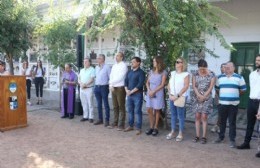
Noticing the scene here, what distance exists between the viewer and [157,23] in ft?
27.0

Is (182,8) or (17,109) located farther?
(17,109)

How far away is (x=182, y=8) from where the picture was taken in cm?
773

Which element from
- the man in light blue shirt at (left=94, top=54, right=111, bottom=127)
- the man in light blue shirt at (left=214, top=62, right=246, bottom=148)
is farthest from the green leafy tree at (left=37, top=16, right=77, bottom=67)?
the man in light blue shirt at (left=214, top=62, right=246, bottom=148)

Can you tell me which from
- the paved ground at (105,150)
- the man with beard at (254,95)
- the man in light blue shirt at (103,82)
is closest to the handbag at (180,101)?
the paved ground at (105,150)

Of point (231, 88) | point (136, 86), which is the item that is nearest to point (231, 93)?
point (231, 88)

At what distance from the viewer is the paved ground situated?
5887 mm

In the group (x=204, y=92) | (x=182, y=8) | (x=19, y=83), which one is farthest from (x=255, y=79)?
(x=19, y=83)

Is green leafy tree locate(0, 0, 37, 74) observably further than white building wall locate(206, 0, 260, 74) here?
Yes

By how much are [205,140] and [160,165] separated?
74.8 inches

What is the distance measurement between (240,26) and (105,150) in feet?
24.1

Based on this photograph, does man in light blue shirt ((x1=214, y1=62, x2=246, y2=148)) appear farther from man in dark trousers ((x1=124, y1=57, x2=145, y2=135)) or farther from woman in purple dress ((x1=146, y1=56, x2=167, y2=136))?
man in dark trousers ((x1=124, y1=57, x2=145, y2=135))

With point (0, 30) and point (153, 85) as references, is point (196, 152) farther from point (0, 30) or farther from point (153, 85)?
point (0, 30)

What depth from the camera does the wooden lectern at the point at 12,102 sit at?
8555 millimetres

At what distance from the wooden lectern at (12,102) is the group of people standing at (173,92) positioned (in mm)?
1702
